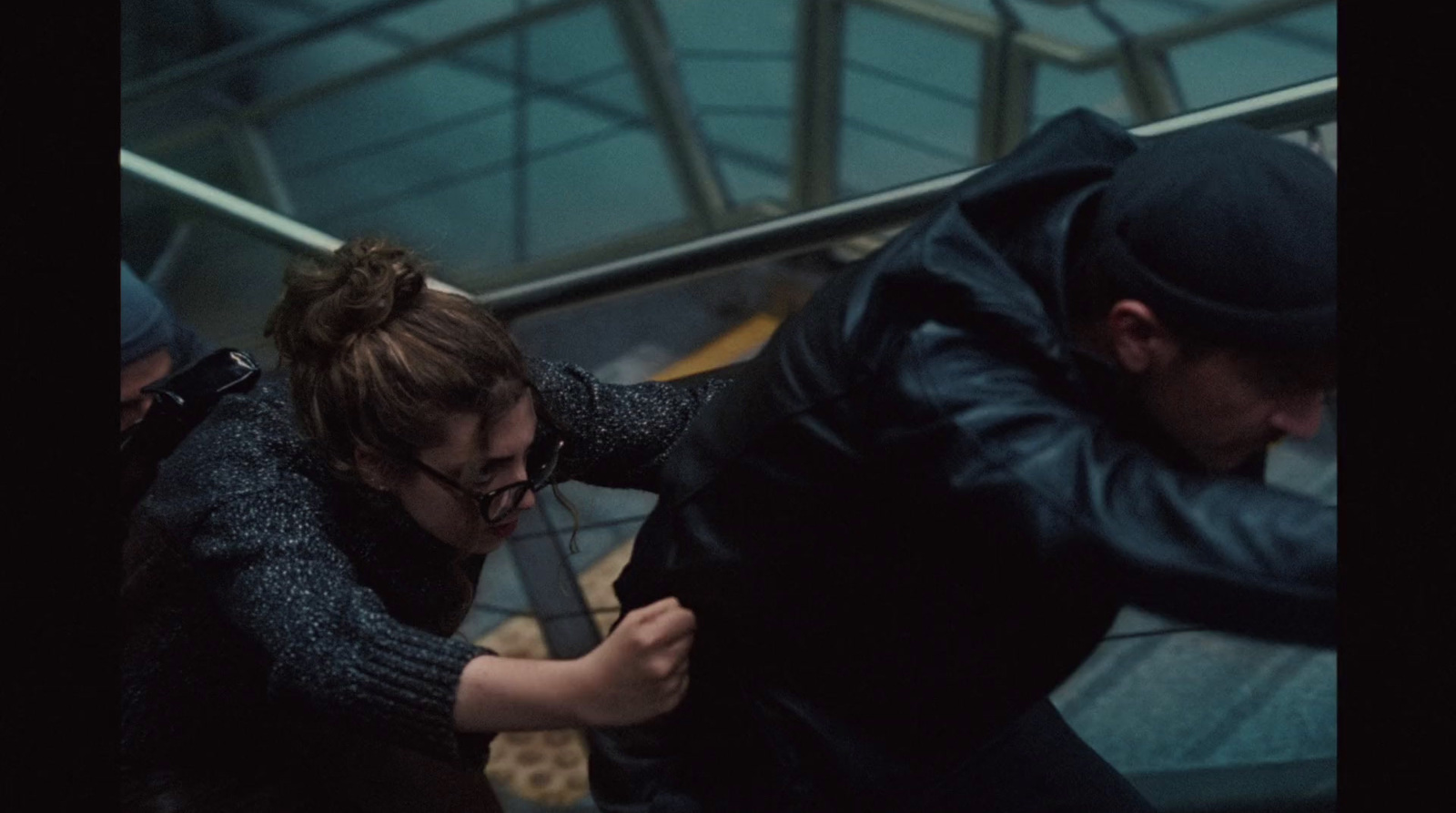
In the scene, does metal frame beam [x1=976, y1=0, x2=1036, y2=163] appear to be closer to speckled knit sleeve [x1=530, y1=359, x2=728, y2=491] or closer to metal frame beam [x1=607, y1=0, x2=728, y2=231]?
metal frame beam [x1=607, y1=0, x2=728, y2=231]

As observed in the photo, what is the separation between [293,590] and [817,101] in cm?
312

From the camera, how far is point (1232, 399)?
4.00ft

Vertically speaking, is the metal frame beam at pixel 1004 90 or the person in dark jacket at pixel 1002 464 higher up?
the person in dark jacket at pixel 1002 464

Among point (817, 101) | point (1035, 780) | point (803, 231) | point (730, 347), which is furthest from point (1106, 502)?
point (817, 101)

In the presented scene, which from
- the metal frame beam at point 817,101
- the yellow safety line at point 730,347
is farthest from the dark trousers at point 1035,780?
the metal frame beam at point 817,101

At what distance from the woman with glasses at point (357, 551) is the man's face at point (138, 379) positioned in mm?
315

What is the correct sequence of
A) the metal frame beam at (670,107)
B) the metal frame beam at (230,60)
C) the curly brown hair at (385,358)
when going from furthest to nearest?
the metal frame beam at (670,107), the metal frame beam at (230,60), the curly brown hair at (385,358)

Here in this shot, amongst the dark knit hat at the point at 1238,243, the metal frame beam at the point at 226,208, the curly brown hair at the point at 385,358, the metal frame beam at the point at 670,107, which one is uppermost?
the dark knit hat at the point at 1238,243

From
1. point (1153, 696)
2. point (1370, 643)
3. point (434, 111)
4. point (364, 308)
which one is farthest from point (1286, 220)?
point (434, 111)

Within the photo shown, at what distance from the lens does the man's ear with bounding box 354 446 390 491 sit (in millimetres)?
1659

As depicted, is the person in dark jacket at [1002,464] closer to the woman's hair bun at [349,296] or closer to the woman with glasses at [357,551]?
the woman with glasses at [357,551]

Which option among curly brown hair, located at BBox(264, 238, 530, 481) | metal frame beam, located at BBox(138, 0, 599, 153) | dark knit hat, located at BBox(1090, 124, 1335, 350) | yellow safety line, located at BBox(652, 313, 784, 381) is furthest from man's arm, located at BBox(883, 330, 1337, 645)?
metal frame beam, located at BBox(138, 0, 599, 153)

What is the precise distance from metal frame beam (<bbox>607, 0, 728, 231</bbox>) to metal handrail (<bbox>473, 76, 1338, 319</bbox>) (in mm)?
2344

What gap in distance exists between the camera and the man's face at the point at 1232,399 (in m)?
1.20
